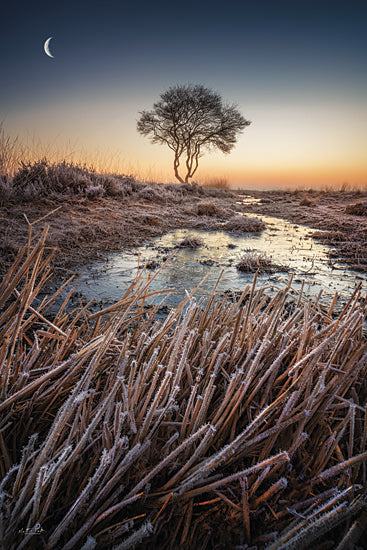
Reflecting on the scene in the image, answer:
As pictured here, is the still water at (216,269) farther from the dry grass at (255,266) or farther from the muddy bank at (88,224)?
the muddy bank at (88,224)

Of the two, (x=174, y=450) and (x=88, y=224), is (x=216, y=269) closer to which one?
(x=88, y=224)

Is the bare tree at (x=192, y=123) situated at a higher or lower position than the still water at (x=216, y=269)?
higher

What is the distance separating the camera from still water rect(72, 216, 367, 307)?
10.5 ft

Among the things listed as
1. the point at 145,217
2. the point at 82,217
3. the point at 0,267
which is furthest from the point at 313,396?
the point at 145,217

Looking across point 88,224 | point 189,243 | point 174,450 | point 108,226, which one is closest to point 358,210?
point 189,243

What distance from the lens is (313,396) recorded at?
87 cm

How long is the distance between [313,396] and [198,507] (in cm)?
44

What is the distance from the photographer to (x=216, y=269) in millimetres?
4023

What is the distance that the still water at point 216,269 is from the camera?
320cm

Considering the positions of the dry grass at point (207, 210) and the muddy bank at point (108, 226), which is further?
the dry grass at point (207, 210)

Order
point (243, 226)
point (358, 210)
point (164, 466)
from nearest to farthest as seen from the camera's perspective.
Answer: point (164, 466) → point (243, 226) → point (358, 210)

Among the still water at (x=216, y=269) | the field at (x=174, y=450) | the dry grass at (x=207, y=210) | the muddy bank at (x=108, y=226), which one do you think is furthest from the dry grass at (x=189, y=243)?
the dry grass at (x=207, y=210)

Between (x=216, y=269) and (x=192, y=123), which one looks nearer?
(x=216, y=269)

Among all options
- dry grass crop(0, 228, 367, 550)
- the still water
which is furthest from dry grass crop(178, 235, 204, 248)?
dry grass crop(0, 228, 367, 550)
